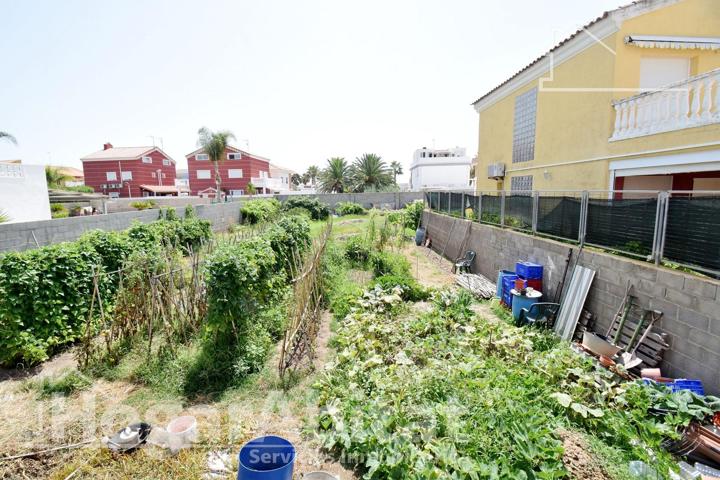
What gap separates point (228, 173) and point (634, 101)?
42717 millimetres

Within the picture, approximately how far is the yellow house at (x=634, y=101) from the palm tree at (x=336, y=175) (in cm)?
3191

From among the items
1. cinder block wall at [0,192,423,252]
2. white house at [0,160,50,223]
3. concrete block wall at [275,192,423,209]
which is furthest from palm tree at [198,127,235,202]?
white house at [0,160,50,223]

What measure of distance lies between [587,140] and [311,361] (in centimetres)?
866

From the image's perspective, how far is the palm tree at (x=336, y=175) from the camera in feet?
138

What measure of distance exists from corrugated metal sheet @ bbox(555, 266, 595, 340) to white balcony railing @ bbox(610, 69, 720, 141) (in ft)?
11.4

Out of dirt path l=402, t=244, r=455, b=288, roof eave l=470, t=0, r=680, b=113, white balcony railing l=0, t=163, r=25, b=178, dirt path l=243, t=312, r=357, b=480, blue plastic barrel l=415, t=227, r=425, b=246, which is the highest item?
roof eave l=470, t=0, r=680, b=113

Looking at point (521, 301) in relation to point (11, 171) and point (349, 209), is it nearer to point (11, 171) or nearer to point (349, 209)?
point (11, 171)

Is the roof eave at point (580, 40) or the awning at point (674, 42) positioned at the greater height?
the roof eave at point (580, 40)

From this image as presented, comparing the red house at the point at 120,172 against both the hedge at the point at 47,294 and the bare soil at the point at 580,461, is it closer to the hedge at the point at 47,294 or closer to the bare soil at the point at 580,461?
the hedge at the point at 47,294

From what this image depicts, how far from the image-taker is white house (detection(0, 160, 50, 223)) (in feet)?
44.3

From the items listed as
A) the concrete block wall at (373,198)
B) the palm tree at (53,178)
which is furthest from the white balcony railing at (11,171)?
the palm tree at (53,178)

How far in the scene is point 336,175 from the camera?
42.3 metres

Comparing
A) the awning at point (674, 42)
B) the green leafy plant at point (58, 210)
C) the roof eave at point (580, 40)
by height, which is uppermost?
the roof eave at point (580, 40)

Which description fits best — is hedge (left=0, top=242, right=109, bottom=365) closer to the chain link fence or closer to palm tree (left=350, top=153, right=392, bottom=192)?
the chain link fence
